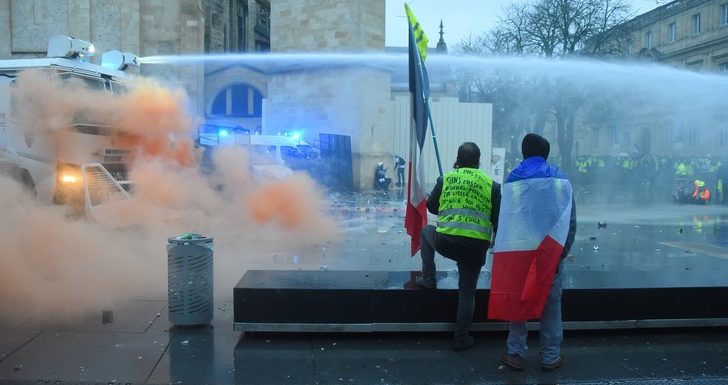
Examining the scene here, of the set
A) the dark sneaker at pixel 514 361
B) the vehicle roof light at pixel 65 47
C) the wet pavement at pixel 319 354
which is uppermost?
the vehicle roof light at pixel 65 47

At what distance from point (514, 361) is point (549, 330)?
0.34m

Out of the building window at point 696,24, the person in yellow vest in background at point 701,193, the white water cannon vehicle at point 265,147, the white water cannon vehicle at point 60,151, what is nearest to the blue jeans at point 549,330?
the white water cannon vehicle at point 60,151

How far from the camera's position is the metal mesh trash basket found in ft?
16.1

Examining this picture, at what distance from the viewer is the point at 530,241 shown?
12.8ft

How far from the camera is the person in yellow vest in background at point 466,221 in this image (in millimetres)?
4234

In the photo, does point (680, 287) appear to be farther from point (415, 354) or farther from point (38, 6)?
point (38, 6)

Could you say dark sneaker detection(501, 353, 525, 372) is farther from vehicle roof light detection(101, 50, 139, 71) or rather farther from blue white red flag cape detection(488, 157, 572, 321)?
vehicle roof light detection(101, 50, 139, 71)

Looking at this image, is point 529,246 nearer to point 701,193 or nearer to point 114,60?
point 114,60

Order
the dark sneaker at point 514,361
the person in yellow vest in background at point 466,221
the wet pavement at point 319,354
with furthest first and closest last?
the person in yellow vest in background at point 466,221
the dark sneaker at point 514,361
the wet pavement at point 319,354

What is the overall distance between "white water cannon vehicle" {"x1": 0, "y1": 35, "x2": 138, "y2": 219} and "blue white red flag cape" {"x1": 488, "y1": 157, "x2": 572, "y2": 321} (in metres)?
6.43

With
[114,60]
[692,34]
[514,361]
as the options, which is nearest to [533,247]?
[514,361]

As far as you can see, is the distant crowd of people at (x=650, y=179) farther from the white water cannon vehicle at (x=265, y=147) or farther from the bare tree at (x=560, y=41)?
the white water cannon vehicle at (x=265, y=147)

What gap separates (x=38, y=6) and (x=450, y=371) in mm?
28074

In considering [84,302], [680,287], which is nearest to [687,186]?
[680,287]
